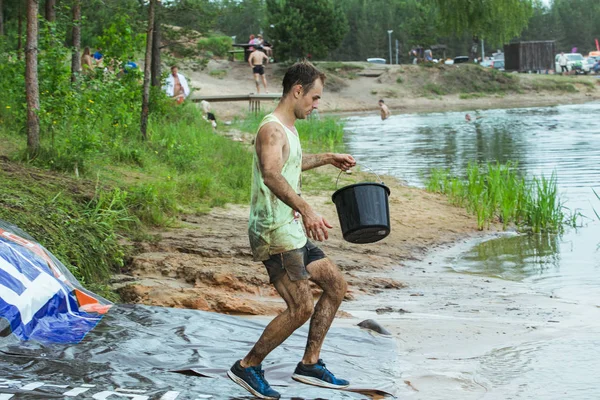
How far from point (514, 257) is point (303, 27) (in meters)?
40.1

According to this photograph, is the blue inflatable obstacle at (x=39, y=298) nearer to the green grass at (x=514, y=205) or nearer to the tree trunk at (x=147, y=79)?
the green grass at (x=514, y=205)

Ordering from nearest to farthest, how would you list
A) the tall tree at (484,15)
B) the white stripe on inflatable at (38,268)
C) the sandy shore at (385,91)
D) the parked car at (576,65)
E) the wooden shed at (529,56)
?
1. the white stripe on inflatable at (38,268)
2. the sandy shore at (385,91)
3. the tall tree at (484,15)
4. the wooden shed at (529,56)
5. the parked car at (576,65)

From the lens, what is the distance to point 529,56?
214 feet

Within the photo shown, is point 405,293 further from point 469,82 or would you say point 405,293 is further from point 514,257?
point 469,82

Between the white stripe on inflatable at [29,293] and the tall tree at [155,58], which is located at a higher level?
the tall tree at [155,58]

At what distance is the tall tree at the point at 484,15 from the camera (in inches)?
2058

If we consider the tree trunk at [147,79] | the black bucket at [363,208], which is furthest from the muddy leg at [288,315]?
the tree trunk at [147,79]

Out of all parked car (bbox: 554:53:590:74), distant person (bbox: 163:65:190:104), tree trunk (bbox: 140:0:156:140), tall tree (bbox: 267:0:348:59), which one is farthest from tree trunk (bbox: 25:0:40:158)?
parked car (bbox: 554:53:590:74)

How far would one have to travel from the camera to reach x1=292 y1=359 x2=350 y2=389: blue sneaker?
203 inches

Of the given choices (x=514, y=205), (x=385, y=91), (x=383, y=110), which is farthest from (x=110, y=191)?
(x=385, y=91)

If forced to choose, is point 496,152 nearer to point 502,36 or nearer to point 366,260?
point 366,260

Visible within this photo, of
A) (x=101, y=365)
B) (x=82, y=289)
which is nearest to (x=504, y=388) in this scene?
(x=101, y=365)

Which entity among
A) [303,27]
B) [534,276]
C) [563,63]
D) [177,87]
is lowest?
[534,276]

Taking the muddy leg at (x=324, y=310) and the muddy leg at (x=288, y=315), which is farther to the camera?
the muddy leg at (x=324, y=310)
